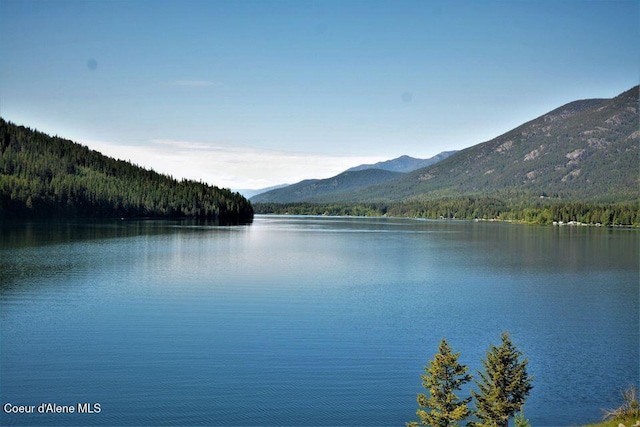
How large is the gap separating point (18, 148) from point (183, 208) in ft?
183

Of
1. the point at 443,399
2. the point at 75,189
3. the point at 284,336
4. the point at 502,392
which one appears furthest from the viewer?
the point at 75,189

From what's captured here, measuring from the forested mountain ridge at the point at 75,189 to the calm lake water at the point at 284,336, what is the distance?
92.8m

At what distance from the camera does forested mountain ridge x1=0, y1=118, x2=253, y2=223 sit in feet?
467

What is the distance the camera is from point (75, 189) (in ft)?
514

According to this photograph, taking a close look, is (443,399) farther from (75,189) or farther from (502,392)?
(75,189)

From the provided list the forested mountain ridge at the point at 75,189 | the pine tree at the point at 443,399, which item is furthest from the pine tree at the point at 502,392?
the forested mountain ridge at the point at 75,189

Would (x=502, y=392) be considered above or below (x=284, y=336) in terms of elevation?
above

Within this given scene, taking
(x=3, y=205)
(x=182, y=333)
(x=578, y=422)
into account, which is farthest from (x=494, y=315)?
(x=3, y=205)

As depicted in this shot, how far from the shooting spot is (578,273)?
5931 cm

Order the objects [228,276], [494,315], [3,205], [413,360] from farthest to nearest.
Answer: [3,205] < [228,276] < [494,315] < [413,360]

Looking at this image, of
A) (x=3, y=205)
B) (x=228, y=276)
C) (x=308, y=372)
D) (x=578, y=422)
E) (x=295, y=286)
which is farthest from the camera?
(x=3, y=205)

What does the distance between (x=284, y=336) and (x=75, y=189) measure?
143898mm

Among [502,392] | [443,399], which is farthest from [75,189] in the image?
[502,392]

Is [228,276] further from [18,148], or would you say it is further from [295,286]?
[18,148]
